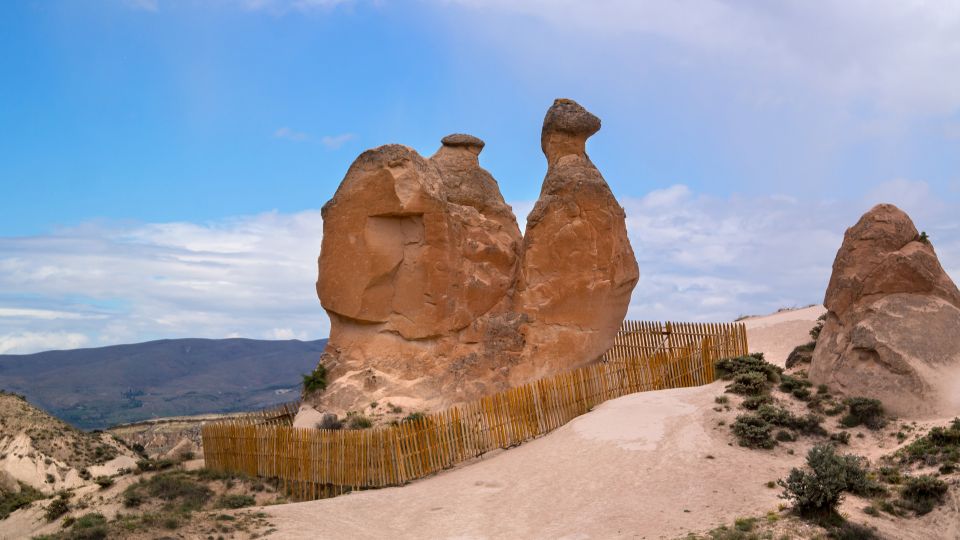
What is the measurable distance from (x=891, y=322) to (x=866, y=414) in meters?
1.92

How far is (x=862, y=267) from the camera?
17484mm

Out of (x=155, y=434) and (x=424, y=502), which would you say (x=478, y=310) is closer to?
(x=424, y=502)

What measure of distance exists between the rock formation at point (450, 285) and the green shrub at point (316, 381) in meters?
0.22

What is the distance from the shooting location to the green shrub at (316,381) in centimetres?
2047

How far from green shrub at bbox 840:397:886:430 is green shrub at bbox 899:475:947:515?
125 inches

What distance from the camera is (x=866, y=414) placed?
1582cm

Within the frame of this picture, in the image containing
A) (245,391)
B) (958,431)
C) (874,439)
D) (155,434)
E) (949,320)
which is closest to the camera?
(958,431)

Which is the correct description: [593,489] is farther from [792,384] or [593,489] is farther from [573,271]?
[573,271]

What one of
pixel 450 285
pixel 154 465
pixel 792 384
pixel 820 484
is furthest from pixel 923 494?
pixel 154 465

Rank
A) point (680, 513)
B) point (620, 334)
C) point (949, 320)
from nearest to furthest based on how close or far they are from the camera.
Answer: point (680, 513) → point (949, 320) → point (620, 334)

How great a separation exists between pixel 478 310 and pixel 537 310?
1.42 m

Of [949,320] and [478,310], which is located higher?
[478,310]

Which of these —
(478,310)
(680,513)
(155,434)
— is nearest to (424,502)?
(680,513)

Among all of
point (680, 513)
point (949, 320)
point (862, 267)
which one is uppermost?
point (862, 267)
